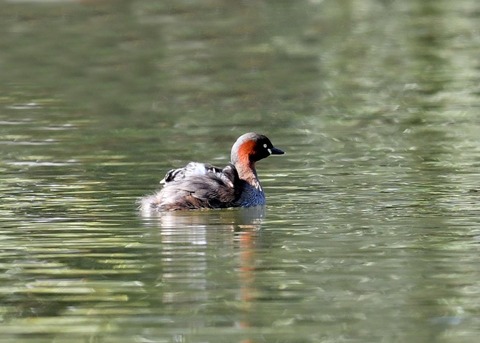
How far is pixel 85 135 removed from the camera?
19172mm

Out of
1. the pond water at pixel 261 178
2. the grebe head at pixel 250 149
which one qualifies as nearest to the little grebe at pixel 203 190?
the pond water at pixel 261 178

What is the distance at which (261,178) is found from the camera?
52.9ft

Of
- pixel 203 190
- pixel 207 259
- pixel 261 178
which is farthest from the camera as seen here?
pixel 261 178

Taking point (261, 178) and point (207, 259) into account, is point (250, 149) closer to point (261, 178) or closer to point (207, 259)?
point (261, 178)

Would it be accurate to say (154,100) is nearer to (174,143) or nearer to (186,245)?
(174,143)

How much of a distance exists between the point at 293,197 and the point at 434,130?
4.94 metres

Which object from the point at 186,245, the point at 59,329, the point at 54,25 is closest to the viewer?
the point at 59,329

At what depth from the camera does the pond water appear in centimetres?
977

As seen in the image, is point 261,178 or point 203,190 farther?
point 261,178

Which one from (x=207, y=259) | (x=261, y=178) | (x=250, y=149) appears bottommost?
(x=261, y=178)

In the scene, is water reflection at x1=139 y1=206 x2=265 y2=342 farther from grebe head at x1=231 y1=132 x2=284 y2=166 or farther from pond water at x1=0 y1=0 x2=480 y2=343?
grebe head at x1=231 y1=132 x2=284 y2=166

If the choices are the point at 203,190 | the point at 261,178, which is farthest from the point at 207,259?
the point at 261,178

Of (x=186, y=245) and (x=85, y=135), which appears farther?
(x=85, y=135)

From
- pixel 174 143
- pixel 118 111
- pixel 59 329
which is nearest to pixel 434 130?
pixel 174 143
